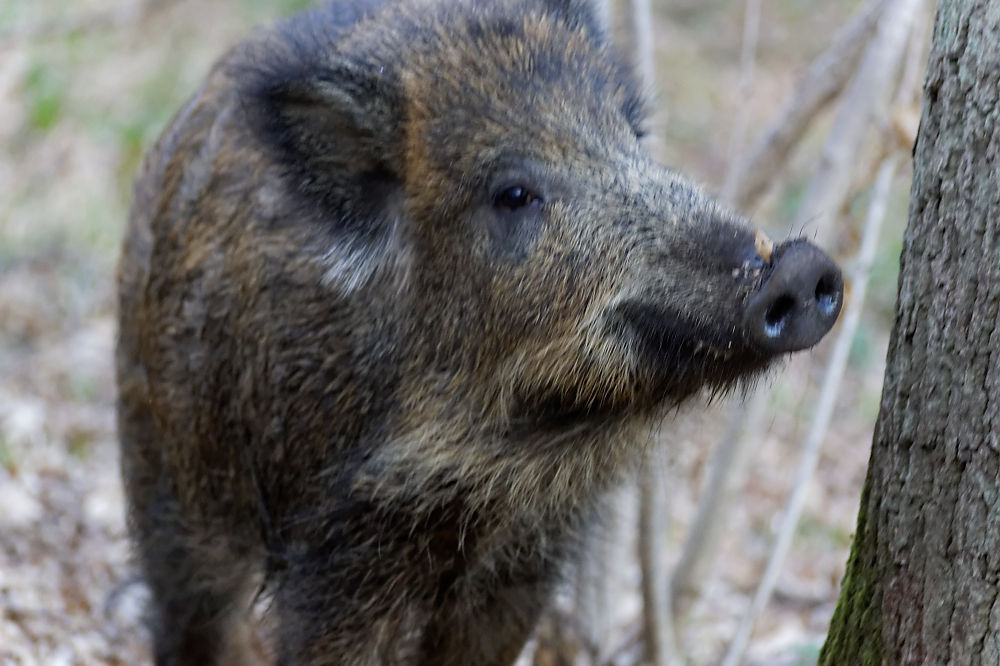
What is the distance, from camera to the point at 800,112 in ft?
17.0

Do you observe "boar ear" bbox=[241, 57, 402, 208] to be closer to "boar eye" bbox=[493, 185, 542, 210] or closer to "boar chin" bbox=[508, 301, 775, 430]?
"boar eye" bbox=[493, 185, 542, 210]

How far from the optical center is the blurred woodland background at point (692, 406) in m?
4.94

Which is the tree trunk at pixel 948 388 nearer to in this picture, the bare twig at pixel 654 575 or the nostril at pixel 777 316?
the nostril at pixel 777 316

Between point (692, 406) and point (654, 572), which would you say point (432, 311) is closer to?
point (692, 406)

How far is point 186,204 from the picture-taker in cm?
414

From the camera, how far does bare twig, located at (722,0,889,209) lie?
201 inches

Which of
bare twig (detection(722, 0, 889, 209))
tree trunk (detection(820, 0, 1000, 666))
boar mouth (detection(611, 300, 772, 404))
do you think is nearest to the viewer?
tree trunk (detection(820, 0, 1000, 666))

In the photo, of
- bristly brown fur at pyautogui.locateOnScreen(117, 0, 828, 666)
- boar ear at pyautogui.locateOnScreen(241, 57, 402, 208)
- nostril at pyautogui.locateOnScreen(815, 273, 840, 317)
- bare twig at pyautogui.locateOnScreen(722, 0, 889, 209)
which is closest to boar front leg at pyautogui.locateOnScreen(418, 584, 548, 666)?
bristly brown fur at pyautogui.locateOnScreen(117, 0, 828, 666)

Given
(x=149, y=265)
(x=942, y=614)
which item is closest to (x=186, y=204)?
(x=149, y=265)

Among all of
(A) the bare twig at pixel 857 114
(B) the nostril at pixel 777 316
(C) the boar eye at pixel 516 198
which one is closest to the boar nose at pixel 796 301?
(B) the nostril at pixel 777 316

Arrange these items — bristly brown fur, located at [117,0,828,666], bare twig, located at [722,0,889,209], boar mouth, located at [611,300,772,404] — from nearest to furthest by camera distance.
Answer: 1. boar mouth, located at [611,300,772,404]
2. bristly brown fur, located at [117,0,828,666]
3. bare twig, located at [722,0,889,209]

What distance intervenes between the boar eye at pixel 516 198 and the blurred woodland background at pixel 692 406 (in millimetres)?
774

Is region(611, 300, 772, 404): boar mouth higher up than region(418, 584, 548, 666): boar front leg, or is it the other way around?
region(611, 300, 772, 404): boar mouth

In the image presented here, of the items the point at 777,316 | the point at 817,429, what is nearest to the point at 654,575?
the point at 817,429
